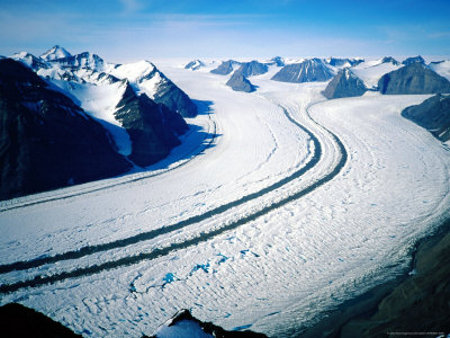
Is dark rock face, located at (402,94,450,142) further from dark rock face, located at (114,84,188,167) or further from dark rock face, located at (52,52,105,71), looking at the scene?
dark rock face, located at (52,52,105,71)

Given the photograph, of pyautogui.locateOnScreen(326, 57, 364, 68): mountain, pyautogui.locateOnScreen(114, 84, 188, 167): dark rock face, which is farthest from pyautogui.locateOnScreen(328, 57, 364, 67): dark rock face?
pyautogui.locateOnScreen(114, 84, 188, 167): dark rock face

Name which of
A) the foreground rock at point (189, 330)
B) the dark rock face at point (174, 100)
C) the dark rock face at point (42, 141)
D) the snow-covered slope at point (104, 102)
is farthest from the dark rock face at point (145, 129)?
the foreground rock at point (189, 330)

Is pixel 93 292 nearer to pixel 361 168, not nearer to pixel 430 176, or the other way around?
pixel 361 168

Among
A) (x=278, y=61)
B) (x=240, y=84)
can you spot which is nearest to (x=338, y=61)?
(x=278, y=61)

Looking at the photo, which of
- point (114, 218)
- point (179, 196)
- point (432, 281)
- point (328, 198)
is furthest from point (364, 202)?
point (114, 218)

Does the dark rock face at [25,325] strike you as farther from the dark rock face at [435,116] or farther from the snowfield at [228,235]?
the dark rock face at [435,116]

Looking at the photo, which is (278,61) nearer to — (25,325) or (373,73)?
(373,73)
